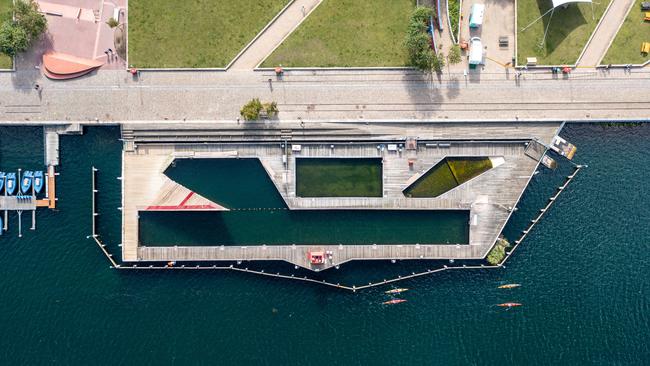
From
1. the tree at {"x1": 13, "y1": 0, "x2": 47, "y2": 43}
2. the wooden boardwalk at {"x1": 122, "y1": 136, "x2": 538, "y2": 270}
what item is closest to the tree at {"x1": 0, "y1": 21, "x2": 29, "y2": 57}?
the tree at {"x1": 13, "y1": 0, "x2": 47, "y2": 43}

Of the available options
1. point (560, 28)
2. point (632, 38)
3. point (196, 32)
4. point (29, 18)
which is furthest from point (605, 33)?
point (29, 18)

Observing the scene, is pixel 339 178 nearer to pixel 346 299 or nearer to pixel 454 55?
pixel 346 299

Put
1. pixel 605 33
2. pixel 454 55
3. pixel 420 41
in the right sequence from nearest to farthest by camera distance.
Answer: pixel 420 41 < pixel 454 55 < pixel 605 33

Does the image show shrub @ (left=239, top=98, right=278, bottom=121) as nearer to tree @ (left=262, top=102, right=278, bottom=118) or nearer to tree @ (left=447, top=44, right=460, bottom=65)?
tree @ (left=262, top=102, right=278, bottom=118)

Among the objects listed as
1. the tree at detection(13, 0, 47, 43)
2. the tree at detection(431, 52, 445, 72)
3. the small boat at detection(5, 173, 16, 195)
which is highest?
the tree at detection(13, 0, 47, 43)

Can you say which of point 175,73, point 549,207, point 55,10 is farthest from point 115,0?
point 549,207

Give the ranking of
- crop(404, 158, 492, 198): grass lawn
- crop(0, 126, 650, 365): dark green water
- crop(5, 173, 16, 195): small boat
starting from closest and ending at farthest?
crop(404, 158, 492, 198): grass lawn
crop(5, 173, 16, 195): small boat
crop(0, 126, 650, 365): dark green water

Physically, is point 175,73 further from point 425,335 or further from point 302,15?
point 425,335
